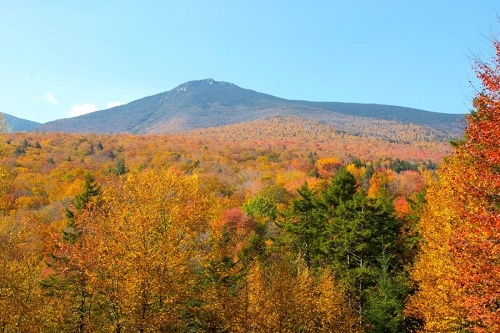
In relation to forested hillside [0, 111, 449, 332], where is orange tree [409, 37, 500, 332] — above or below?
above

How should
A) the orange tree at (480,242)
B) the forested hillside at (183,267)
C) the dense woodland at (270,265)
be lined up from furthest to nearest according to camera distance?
the forested hillside at (183,267)
the dense woodland at (270,265)
the orange tree at (480,242)

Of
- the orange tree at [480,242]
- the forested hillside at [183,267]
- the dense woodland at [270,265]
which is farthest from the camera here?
the forested hillside at [183,267]

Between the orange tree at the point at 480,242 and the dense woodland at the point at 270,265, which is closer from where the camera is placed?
the orange tree at the point at 480,242

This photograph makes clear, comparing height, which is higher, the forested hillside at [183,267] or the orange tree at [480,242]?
the orange tree at [480,242]

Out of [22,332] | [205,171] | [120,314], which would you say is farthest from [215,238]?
[205,171]

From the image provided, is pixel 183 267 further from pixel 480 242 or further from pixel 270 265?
pixel 480 242

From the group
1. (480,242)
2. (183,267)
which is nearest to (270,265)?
(183,267)

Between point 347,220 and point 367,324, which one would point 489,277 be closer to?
point 367,324

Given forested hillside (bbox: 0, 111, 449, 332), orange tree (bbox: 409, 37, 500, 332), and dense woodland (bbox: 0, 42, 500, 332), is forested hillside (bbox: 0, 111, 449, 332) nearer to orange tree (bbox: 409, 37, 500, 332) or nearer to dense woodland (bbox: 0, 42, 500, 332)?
dense woodland (bbox: 0, 42, 500, 332)

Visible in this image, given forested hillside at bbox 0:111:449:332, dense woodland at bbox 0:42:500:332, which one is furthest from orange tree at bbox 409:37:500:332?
forested hillside at bbox 0:111:449:332

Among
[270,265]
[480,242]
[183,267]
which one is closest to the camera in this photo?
[480,242]

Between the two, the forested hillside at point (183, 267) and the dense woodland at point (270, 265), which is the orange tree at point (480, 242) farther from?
the forested hillside at point (183, 267)

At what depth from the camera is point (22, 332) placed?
16.8 meters

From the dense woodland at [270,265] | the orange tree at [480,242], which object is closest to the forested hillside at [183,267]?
the dense woodland at [270,265]
